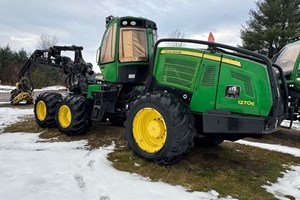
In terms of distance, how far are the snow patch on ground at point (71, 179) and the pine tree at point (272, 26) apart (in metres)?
23.6

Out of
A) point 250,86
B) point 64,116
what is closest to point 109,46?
point 64,116

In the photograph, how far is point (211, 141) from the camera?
6.60 m

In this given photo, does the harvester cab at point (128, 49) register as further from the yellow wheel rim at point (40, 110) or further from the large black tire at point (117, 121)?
the yellow wheel rim at point (40, 110)

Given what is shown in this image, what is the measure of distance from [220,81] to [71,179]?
251cm

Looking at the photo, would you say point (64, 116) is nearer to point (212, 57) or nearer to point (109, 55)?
point (109, 55)

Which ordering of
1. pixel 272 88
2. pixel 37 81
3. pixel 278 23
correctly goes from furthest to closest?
pixel 37 81
pixel 278 23
pixel 272 88

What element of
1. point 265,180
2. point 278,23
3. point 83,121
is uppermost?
point 278,23

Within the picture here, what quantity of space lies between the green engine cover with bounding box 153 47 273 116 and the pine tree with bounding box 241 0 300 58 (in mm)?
22580

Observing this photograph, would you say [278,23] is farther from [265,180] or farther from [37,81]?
[37,81]

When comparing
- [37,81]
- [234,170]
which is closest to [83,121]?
[234,170]

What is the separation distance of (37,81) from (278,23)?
92.9 feet

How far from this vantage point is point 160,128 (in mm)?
5082

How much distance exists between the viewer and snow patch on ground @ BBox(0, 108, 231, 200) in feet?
12.4

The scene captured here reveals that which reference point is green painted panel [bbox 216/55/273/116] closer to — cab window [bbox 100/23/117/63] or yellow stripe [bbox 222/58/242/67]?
yellow stripe [bbox 222/58/242/67]
